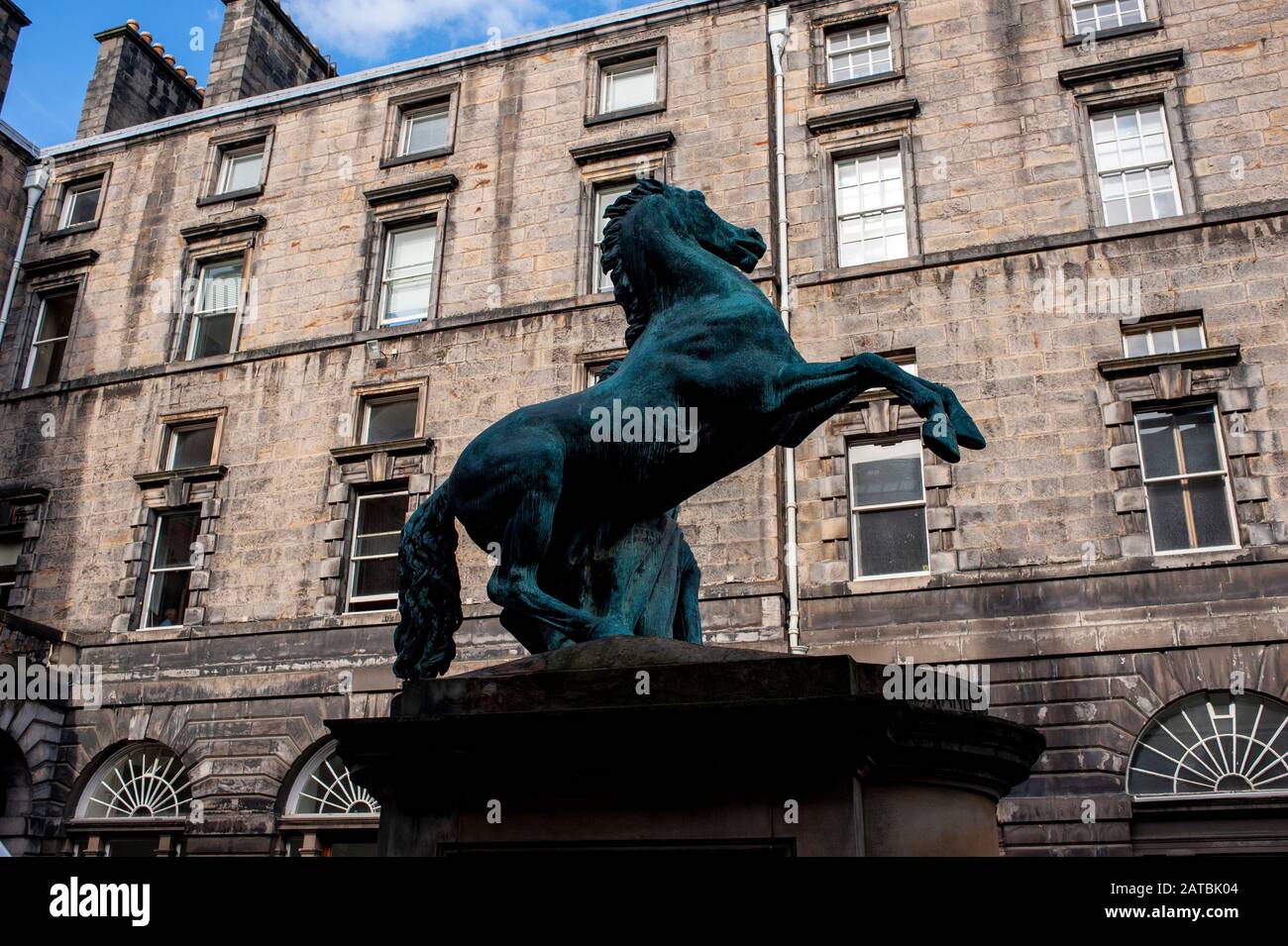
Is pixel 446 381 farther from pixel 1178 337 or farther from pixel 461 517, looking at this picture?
pixel 461 517

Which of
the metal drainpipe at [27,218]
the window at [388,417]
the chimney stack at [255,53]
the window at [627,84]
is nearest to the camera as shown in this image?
the window at [388,417]

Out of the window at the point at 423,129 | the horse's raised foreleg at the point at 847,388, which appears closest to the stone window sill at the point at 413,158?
the window at the point at 423,129

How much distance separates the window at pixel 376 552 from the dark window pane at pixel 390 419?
1189 millimetres

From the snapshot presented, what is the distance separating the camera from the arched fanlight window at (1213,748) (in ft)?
46.9

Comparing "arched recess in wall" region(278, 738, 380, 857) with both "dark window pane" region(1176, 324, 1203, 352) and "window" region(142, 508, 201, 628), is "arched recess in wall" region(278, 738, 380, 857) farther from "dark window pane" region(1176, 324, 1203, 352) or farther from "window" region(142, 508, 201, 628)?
"dark window pane" region(1176, 324, 1203, 352)

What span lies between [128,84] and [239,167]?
6.15 metres

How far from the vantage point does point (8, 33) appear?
2627cm

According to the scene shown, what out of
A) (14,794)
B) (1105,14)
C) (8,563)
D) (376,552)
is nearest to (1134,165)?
(1105,14)

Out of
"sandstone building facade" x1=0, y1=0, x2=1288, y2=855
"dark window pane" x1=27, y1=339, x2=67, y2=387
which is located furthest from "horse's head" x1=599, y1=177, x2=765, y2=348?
"dark window pane" x1=27, y1=339, x2=67, y2=387

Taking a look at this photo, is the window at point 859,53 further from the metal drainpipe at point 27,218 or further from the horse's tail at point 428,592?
the metal drainpipe at point 27,218

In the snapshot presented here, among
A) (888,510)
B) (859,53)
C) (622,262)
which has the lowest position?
(622,262)

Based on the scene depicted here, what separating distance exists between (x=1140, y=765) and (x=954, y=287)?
7.53 m

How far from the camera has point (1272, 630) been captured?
48.0 feet

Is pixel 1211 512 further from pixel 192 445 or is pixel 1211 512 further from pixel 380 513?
pixel 192 445
